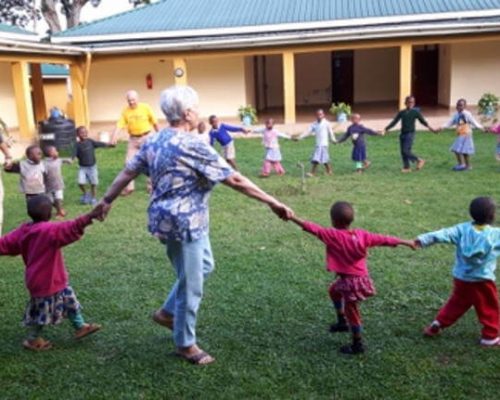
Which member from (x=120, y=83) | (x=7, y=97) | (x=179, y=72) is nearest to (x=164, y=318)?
(x=179, y=72)

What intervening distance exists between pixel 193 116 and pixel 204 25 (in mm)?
15885

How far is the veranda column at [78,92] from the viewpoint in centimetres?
1736

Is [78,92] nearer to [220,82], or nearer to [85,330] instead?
[220,82]

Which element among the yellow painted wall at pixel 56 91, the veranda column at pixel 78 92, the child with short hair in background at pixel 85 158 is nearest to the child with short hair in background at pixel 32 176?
the child with short hair in background at pixel 85 158

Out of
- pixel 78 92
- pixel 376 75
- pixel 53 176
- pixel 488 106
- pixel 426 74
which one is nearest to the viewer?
pixel 53 176

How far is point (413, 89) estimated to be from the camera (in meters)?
21.7

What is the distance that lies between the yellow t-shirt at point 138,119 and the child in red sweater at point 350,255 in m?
5.81

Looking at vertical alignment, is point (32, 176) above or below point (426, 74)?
below

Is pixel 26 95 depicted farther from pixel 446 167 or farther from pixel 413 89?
pixel 413 89

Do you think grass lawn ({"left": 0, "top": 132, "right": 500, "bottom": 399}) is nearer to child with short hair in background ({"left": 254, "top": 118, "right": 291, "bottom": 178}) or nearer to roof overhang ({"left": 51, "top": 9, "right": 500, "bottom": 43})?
child with short hair in background ({"left": 254, "top": 118, "right": 291, "bottom": 178})

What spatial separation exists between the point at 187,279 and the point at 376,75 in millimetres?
20492

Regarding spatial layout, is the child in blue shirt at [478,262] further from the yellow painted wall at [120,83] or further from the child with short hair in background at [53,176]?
the yellow painted wall at [120,83]

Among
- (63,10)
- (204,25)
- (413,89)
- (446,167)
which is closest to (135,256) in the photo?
(446,167)

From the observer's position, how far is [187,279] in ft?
11.4
